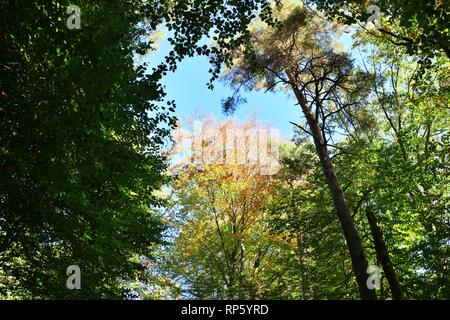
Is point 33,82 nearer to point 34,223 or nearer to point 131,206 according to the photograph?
point 34,223

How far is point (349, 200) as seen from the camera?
14.7m

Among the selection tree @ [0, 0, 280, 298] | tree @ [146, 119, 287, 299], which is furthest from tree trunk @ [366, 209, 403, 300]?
tree @ [146, 119, 287, 299]

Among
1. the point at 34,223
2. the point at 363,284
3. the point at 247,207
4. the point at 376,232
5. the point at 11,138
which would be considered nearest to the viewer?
the point at 11,138

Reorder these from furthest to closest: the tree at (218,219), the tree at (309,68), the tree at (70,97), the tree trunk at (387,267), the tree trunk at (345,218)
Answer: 1. the tree at (218,219)
2. the tree at (309,68)
3. the tree trunk at (387,267)
4. the tree trunk at (345,218)
5. the tree at (70,97)

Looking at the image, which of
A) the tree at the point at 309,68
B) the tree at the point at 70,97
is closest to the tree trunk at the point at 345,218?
the tree at the point at 309,68

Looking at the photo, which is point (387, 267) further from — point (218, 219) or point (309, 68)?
point (218, 219)

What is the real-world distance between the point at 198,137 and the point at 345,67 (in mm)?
10762

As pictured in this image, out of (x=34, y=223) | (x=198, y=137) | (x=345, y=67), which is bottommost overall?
(x=34, y=223)

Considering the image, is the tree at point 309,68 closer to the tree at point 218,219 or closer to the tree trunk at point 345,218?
the tree trunk at point 345,218

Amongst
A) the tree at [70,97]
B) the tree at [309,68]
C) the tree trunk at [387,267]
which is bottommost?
the tree trunk at [387,267]

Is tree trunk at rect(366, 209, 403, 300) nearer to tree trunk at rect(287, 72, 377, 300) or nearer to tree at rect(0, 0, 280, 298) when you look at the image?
tree trunk at rect(287, 72, 377, 300)

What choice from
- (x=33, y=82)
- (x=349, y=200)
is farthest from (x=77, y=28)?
(x=349, y=200)

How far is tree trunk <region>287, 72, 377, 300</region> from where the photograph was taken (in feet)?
31.3

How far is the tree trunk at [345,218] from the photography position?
955cm
